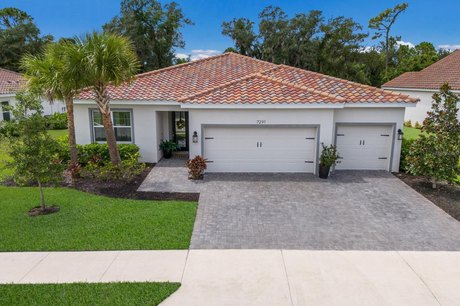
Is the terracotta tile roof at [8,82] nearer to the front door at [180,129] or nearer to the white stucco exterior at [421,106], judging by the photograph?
the front door at [180,129]

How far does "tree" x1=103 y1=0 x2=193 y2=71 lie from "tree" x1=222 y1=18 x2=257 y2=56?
6.64 m

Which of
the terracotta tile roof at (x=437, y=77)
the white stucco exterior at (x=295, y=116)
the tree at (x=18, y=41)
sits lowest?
the white stucco exterior at (x=295, y=116)

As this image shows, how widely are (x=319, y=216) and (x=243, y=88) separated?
716 centimetres

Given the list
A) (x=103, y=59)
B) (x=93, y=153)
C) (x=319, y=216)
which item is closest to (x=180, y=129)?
(x=93, y=153)

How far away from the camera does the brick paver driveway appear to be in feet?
26.4

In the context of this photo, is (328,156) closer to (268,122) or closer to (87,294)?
(268,122)

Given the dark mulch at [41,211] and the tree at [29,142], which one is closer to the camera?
the tree at [29,142]

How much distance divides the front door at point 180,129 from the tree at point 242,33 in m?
29.4

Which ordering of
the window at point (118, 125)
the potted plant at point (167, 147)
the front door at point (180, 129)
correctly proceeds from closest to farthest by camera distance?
the window at point (118, 125), the potted plant at point (167, 147), the front door at point (180, 129)

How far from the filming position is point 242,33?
43.9 metres

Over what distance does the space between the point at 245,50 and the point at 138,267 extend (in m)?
42.0

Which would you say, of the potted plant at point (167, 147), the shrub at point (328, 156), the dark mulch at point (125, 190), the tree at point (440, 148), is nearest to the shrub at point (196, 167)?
the dark mulch at point (125, 190)

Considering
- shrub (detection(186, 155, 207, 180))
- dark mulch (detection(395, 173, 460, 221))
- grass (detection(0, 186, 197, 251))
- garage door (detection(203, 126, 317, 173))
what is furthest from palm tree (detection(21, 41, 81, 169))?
dark mulch (detection(395, 173, 460, 221))

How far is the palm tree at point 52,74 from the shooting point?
11.6 meters
